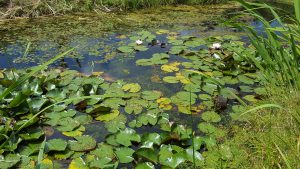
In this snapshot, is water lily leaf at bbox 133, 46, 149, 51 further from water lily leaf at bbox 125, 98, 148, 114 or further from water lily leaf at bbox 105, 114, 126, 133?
water lily leaf at bbox 105, 114, 126, 133

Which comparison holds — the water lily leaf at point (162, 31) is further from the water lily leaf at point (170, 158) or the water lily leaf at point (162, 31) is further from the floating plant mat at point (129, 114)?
the water lily leaf at point (170, 158)

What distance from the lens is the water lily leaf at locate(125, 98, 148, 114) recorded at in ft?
7.85

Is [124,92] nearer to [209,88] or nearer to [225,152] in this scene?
[209,88]

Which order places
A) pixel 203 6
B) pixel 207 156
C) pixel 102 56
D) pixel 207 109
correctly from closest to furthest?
pixel 207 156
pixel 207 109
pixel 102 56
pixel 203 6

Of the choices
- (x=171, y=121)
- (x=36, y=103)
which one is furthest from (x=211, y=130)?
(x=36, y=103)

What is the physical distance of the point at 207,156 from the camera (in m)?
1.88

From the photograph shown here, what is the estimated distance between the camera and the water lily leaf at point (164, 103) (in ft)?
8.14

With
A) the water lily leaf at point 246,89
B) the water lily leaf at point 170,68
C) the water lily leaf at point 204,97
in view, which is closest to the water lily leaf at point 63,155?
the water lily leaf at point 204,97

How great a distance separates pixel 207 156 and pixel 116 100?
932mm

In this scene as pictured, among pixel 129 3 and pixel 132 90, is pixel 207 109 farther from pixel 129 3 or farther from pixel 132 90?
pixel 129 3

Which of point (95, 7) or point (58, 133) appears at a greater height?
point (95, 7)

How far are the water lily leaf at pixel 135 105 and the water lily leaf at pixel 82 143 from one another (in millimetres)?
452

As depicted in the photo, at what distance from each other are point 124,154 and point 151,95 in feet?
2.69

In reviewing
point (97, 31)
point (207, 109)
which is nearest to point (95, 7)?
point (97, 31)
